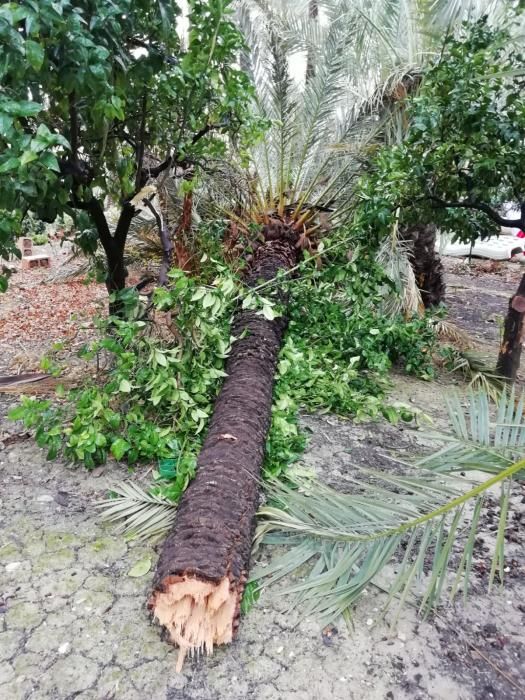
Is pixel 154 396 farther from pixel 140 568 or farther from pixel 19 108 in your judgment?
pixel 19 108

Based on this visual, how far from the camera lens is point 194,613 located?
158 centimetres

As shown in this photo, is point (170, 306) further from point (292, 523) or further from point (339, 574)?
point (339, 574)

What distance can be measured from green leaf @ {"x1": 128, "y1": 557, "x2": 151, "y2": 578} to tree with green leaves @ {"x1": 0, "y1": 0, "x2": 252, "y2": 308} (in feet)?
4.46

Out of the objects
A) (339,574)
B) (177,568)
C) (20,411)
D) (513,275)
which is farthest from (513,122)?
(513,275)

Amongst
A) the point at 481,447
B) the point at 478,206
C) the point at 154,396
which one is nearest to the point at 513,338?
the point at 478,206

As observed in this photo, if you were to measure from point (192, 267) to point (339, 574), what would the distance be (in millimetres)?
2991

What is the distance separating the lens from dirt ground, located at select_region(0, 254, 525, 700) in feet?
4.84

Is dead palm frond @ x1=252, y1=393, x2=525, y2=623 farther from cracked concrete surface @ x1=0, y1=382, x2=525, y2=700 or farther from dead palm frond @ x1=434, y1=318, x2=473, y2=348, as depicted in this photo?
dead palm frond @ x1=434, y1=318, x2=473, y2=348

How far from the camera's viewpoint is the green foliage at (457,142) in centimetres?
265

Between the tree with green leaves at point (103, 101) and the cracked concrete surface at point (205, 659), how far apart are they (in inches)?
51.3

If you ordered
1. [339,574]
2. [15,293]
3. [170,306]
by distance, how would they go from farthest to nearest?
[15,293] < [170,306] < [339,574]

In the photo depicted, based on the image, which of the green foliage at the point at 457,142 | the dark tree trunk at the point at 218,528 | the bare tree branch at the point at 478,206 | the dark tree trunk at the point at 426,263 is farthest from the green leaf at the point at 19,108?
the dark tree trunk at the point at 426,263

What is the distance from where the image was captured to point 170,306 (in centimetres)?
265

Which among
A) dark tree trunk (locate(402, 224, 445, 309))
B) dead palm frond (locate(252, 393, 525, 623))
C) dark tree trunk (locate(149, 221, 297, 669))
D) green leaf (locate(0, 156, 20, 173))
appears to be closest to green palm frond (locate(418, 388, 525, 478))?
dead palm frond (locate(252, 393, 525, 623))
